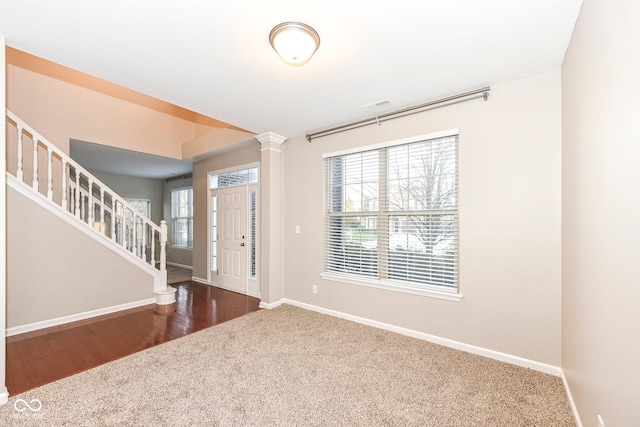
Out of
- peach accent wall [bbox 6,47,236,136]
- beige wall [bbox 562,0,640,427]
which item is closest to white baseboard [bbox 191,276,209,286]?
peach accent wall [bbox 6,47,236,136]

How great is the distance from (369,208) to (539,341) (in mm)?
1998

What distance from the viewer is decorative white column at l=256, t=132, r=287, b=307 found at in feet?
13.5

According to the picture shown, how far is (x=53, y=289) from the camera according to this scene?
Answer: 3.46 m

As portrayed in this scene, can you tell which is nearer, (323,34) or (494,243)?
(323,34)

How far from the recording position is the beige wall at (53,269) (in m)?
3.18

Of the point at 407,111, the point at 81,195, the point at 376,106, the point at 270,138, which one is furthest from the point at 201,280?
the point at 407,111

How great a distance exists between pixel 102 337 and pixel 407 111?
4164 millimetres

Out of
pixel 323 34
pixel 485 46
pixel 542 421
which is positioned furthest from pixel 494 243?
pixel 323 34

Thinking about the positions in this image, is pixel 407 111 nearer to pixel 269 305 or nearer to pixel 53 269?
pixel 269 305

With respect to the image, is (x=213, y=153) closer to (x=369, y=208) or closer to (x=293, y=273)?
(x=293, y=273)

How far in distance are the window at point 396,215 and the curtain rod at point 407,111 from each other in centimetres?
31

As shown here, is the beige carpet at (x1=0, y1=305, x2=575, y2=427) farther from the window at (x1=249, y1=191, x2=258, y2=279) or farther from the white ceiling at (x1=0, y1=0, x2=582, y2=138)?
the white ceiling at (x1=0, y1=0, x2=582, y2=138)

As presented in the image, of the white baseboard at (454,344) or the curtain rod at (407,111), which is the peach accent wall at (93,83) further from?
the white baseboard at (454,344)

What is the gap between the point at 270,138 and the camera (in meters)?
4.09
